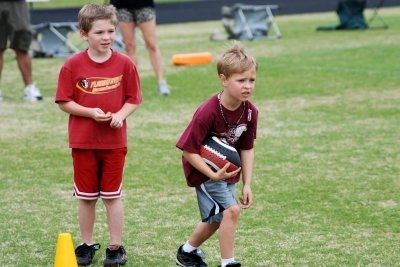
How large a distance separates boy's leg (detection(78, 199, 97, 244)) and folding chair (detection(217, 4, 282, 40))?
47.3ft

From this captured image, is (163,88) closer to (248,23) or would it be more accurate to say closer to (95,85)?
(95,85)

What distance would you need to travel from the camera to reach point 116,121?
5.52 meters

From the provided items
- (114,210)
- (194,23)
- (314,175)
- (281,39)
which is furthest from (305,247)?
(194,23)

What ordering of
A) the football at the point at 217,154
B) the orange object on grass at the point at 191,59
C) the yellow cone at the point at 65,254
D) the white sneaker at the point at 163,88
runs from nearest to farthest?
the yellow cone at the point at 65,254 → the football at the point at 217,154 → the white sneaker at the point at 163,88 → the orange object on grass at the point at 191,59

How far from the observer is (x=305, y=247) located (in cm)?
595

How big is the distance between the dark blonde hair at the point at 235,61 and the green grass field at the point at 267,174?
3.93 feet

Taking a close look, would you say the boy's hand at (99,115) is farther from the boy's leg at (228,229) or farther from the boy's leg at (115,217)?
the boy's leg at (228,229)

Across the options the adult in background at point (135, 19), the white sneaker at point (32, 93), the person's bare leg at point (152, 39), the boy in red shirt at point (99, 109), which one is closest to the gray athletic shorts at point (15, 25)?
the white sneaker at point (32, 93)

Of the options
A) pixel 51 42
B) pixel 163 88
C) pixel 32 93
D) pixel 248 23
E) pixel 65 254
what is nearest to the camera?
pixel 65 254

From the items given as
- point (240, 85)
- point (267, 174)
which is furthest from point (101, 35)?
point (267, 174)

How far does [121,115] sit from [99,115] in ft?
0.51

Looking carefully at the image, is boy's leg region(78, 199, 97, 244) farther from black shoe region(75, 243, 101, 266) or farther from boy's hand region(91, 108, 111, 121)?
boy's hand region(91, 108, 111, 121)

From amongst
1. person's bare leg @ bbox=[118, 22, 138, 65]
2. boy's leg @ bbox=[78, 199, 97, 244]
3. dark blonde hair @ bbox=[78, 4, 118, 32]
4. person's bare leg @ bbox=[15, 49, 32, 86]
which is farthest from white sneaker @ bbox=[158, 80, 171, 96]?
dark blonde hair @ bbox=[78, 4, 118, 32]

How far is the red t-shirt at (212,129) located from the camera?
5211 millimetres
